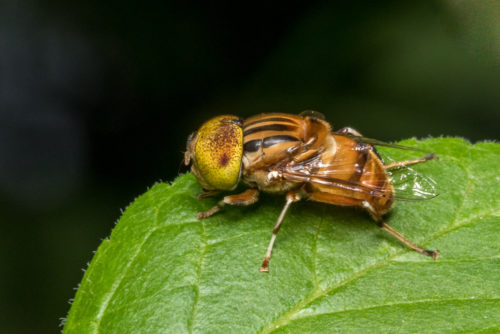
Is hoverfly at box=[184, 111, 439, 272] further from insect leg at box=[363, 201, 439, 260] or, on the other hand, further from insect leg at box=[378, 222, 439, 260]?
insect leg at box=[378, 222, 439, 260]

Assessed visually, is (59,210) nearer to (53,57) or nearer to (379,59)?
(53,57)

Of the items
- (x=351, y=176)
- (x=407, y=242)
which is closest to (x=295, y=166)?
(x=351, y=176)

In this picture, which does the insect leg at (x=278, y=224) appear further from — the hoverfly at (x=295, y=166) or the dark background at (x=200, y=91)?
the dark background at (x=200, y=91)

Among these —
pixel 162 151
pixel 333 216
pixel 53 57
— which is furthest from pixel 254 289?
pixel 53 57

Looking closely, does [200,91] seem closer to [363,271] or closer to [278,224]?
[278,224]

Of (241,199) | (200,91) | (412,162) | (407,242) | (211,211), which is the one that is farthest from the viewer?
(200,91)

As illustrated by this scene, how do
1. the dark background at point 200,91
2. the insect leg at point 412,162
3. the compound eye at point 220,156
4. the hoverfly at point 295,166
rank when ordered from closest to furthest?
the hoverfly at point 295,166
the compound eye at point 220,156
the insect leg at point 412,162
the dark background at point 200,91

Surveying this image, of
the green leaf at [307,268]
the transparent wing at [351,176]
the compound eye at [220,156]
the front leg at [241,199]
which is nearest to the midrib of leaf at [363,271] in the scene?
the green leaf at [307,268]
